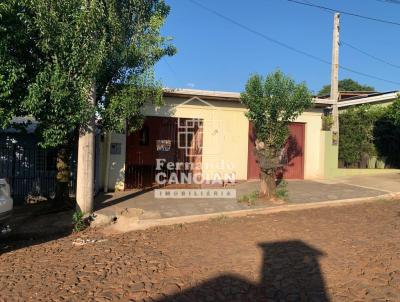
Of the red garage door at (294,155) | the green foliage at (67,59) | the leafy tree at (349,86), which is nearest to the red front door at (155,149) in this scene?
the red garage door at (294,155)

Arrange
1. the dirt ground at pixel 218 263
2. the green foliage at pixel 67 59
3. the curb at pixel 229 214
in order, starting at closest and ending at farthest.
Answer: the dirt ground at pixel 218 263, the green foliage at pixel 67 59, the curb at pixel 229 214

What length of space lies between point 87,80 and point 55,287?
436cm

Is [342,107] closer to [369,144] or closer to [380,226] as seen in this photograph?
[369,144]

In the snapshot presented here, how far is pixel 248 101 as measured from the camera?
33.8 feet

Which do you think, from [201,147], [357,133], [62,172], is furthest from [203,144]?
[357,133]

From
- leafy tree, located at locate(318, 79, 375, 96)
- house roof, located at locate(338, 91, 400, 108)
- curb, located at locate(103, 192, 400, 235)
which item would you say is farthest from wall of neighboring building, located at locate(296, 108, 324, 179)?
leafy tree, located at locate(318, 79, 375, 96)

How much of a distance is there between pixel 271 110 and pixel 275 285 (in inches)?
231

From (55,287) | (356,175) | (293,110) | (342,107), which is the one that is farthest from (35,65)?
(342,107)

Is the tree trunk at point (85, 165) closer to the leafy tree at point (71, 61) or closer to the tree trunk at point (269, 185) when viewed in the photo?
the leafy tree at point (71, 61)

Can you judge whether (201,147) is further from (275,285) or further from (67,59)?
(275,285)

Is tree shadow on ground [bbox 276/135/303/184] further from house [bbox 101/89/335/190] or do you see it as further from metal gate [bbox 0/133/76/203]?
metal gate [bbox 0/133/76/203]

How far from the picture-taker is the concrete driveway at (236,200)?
31.4ft

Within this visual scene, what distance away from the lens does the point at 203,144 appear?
13.7 m

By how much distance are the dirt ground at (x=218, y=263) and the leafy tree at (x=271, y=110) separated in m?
2.17
